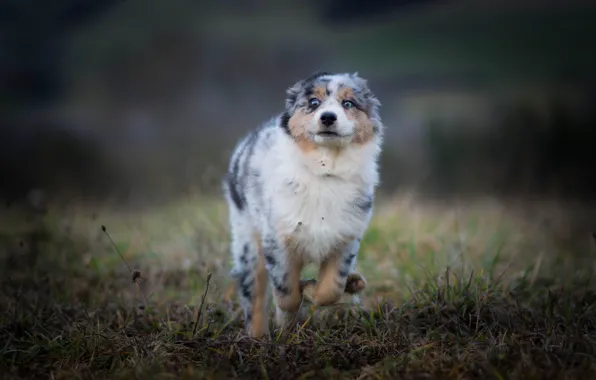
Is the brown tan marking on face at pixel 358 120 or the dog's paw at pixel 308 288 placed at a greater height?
the brown tan marking on face at pixel 358 120

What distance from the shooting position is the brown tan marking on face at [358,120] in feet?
14.2

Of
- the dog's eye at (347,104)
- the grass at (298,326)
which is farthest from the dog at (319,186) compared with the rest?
the grass at (298,326)

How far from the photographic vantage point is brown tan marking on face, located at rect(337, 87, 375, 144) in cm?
433

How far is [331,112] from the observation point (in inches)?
162

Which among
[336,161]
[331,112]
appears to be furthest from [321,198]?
[331,112]

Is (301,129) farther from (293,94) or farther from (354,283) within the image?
(354,283)

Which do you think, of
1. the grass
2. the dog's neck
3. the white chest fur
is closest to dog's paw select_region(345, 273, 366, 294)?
the grass

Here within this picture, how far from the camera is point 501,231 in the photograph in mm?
7152

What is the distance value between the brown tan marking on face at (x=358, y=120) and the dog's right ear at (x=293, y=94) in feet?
1.08

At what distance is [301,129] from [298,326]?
1.29m

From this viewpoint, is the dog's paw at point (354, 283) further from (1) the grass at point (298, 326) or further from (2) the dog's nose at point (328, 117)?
(2) the dog's nose at point (328, 117)

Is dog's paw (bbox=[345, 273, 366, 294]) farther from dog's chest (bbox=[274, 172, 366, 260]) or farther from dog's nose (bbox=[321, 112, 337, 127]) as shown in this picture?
dog's nose (bbox=[321, 112, 337, 127])

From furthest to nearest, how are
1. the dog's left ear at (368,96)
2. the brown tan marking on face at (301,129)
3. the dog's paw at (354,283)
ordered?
1. the dog's paw at (354,283)
2. the dog's left ear at (368,96)
3. the brown tan marking on face at (301,129)

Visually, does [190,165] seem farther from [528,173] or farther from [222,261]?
[528,173]
